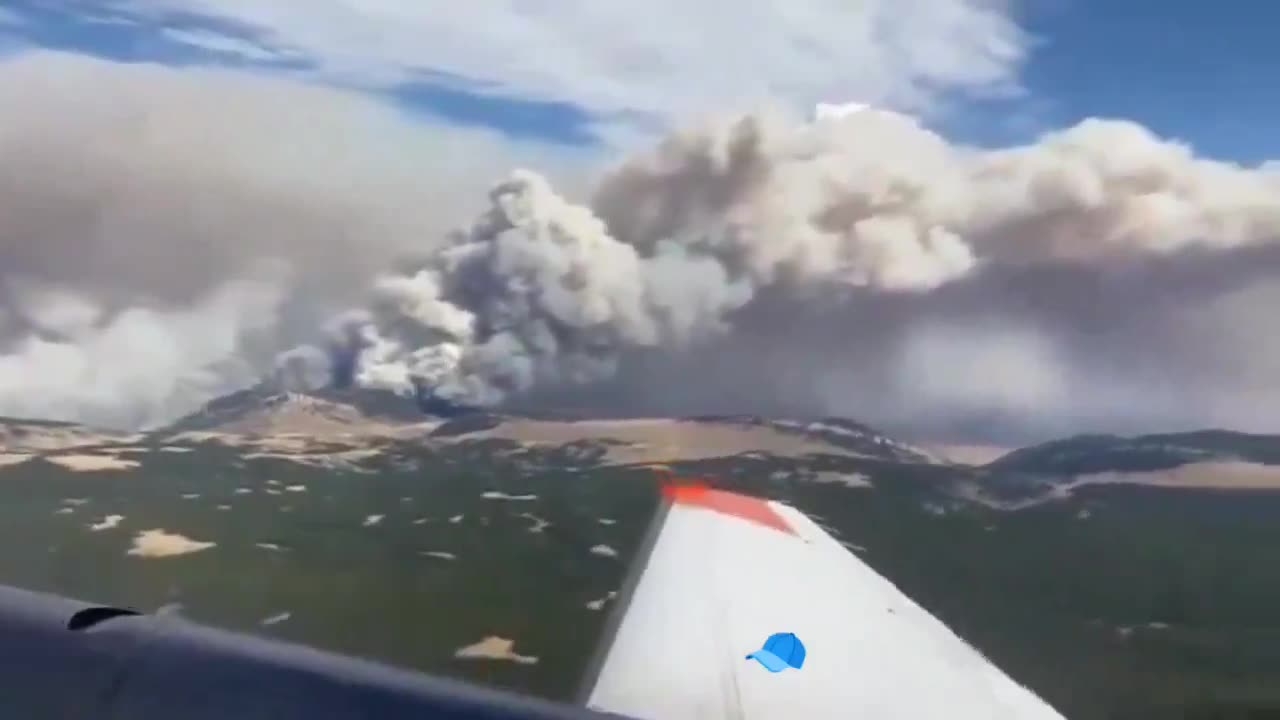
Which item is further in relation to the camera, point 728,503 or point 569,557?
point 569,557

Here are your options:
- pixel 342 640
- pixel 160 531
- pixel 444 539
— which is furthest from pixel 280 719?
pixel 160 531

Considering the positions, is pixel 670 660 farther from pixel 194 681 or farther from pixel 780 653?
pixel 194 681

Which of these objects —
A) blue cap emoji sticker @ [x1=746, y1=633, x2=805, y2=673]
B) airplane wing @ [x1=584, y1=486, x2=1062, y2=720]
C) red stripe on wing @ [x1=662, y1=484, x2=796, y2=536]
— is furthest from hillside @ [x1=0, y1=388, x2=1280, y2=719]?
blue cap emoji sticker @ [x1=746, y1=633, x2=805, y2=673]

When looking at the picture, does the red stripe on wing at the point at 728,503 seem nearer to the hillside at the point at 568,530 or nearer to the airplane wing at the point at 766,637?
the airplane wing at the point at 766,637

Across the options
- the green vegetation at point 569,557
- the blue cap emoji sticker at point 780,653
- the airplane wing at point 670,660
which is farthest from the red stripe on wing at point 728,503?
the green vegetation at point 569,557

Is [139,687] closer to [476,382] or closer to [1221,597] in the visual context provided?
[1221,597]

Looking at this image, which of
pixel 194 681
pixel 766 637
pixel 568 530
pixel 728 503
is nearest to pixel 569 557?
pixel 568 530

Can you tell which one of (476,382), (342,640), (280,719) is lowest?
(342,640)

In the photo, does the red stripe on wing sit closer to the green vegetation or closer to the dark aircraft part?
the green vegetation
